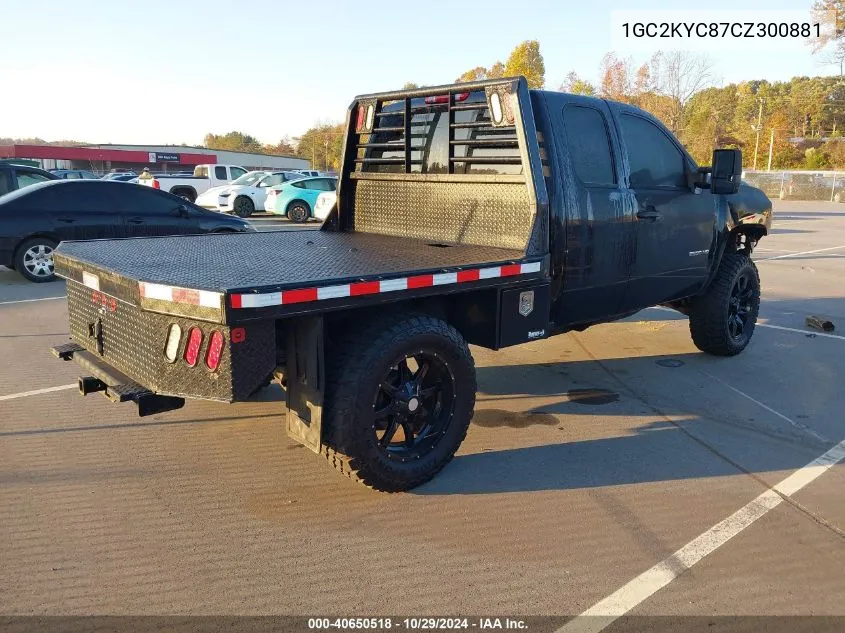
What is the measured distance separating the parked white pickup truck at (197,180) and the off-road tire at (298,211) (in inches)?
196

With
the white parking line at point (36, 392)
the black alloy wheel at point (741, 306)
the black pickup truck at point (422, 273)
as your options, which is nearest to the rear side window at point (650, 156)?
the black pickup truck at point (422, 273)

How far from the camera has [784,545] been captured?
3.22m

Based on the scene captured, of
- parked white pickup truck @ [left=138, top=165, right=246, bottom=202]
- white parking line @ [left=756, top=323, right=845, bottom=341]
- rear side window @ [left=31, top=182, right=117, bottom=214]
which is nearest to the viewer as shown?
white parking line @ [left=756, top=323, right=845, bottom=341]

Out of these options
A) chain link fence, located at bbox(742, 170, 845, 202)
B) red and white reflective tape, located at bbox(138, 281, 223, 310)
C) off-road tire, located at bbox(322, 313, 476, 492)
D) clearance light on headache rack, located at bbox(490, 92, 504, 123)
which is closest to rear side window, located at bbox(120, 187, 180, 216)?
clearance light on headache rack, located at bbox(490, 92, 504, 123)

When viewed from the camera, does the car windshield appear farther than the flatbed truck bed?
Yes

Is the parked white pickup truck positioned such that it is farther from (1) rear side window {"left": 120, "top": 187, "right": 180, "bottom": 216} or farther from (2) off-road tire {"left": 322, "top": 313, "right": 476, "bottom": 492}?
(2) off-road tire {"left": 322, "top": 313, "right": 476, "bottom": 492}

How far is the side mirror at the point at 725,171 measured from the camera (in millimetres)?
5414

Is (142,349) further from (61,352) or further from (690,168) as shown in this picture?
(690,168)

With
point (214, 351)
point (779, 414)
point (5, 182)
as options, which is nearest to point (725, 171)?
point (779, 414)

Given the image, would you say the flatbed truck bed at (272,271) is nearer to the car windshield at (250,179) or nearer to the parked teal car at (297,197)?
the parked teal car at (297,197)

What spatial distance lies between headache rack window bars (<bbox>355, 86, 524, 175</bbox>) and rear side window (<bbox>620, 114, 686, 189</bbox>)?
3.70 ft

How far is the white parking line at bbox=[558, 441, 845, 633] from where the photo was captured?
2.69 metres

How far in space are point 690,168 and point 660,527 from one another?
3412 millimetres

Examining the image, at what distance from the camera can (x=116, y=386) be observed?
3.48 m
